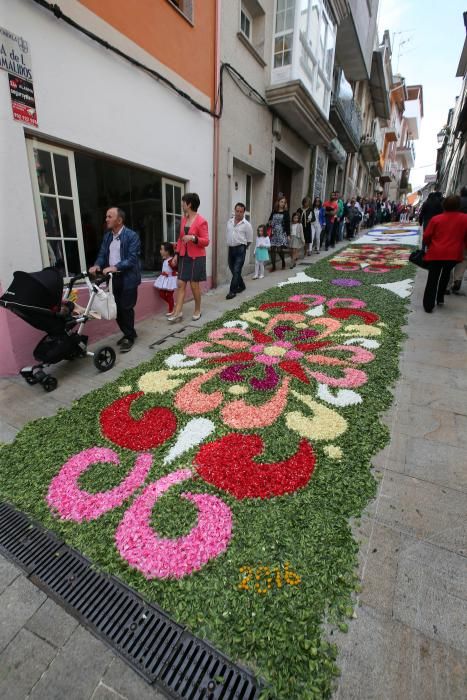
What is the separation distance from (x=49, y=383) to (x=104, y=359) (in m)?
0.65

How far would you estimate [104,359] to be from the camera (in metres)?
3.96

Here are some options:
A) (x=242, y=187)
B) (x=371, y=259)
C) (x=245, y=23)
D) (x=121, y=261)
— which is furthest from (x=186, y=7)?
(x=371, y=259)

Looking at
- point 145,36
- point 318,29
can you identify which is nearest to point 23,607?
point 145,36

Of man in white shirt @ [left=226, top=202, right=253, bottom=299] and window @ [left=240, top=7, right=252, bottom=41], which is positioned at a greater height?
window @ [left=240, top=7, right=252, bottom=41]

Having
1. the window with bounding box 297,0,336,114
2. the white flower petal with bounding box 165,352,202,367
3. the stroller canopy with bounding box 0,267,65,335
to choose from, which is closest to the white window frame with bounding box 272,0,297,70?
the window with bounding box 297,0,336,114

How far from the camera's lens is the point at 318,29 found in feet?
29.3

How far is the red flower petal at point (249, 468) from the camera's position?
84.3 inches

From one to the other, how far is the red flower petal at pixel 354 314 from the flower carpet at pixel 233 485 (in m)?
0.95

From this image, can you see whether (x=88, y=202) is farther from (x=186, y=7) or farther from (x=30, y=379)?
(x=186, y=7)

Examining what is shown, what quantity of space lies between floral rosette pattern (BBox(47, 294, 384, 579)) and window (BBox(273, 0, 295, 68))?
7.19 m

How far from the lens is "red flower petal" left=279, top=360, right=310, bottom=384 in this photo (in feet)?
11.3

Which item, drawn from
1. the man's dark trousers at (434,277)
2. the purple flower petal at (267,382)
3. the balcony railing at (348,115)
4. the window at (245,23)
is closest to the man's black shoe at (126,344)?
the purple flower petal at (267,382)

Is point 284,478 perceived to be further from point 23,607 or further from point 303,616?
point 23,607

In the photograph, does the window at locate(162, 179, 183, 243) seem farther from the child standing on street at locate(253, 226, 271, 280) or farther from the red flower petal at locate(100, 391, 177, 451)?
the red flower petal at locate(100, 391, 177, 451)
